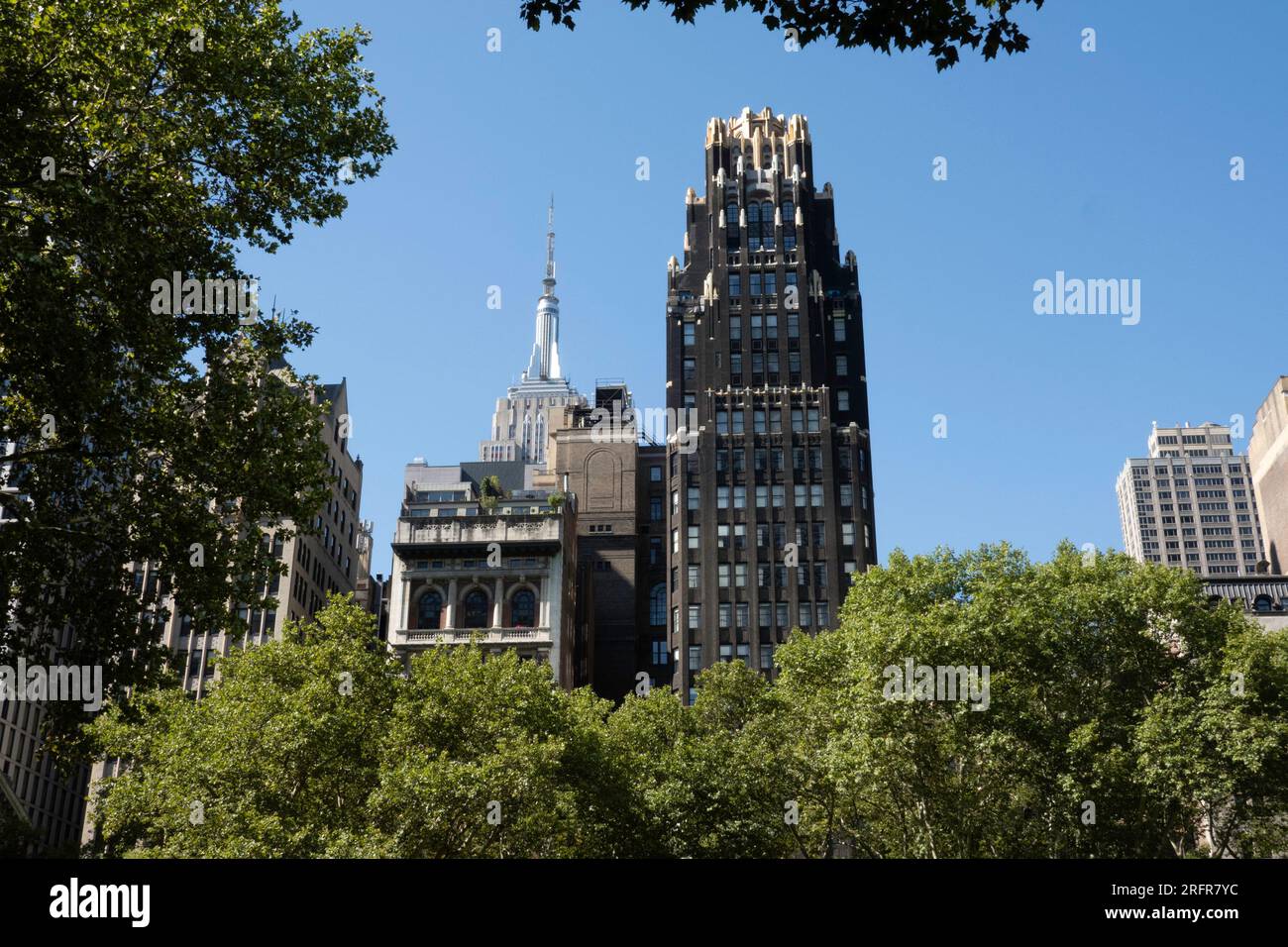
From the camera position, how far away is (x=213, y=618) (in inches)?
966

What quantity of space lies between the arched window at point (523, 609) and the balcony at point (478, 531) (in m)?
3.86

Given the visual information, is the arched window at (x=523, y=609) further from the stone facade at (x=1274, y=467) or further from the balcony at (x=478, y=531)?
the stone facade at (x=1274, y=467)

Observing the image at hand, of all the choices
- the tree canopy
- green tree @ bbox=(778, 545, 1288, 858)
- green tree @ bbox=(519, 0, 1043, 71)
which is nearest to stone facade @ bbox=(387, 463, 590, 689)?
the tree canopy

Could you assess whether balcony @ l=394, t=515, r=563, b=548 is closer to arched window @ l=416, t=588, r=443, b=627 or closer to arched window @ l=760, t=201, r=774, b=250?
arched window @ l=416, t=588, r=443, b=627

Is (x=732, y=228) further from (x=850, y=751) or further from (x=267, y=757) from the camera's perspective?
(x=267, y=757)

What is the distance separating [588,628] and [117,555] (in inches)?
3091

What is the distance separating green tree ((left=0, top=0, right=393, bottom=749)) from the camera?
2194cm

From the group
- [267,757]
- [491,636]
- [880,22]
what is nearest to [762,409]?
[491,636]

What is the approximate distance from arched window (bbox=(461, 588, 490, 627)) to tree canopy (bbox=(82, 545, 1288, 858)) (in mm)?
40177

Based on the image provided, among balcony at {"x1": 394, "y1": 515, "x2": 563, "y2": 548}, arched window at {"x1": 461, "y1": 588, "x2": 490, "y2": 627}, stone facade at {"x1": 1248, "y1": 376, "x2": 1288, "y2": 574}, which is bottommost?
arched window at {"x1": 461, "y1": 588, "x2": 490, "y2": 627}

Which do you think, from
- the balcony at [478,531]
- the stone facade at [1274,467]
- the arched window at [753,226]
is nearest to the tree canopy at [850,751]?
the balcony at [478,531]

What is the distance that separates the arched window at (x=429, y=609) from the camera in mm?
88250
